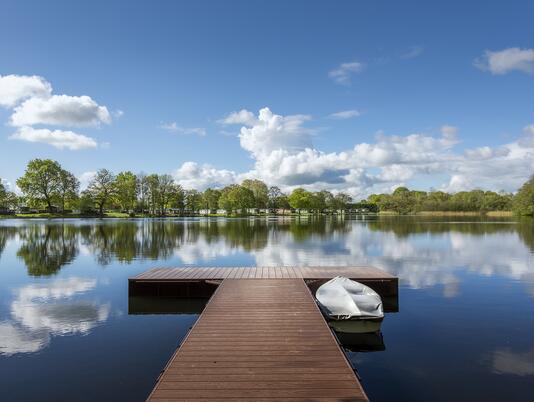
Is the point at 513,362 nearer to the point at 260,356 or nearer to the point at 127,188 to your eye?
the point at 260,356

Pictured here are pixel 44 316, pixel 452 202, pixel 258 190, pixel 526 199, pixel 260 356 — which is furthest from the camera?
pixel 452 202

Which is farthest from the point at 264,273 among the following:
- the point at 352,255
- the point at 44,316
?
the point at 352,255

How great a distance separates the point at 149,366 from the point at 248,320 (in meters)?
2.62

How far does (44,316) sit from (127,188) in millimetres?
99937

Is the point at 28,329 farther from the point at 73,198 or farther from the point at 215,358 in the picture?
the point at 73,198

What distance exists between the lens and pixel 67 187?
102250 mm

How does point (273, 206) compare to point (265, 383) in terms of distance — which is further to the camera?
point (273, 206)

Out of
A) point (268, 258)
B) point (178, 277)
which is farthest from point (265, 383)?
point (268, 258)

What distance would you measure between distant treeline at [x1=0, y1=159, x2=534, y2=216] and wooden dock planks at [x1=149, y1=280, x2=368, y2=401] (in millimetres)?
101163

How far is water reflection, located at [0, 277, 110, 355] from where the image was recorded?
10695mm

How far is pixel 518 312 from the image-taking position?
1380cm

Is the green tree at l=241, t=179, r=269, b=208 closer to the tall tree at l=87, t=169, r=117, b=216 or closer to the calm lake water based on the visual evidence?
the tall tree at l=87, t=169, r=117, b=216

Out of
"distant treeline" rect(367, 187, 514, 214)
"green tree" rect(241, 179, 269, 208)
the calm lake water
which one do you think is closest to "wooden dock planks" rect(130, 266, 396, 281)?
the calm lake water

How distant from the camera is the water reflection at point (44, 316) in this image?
10.7m
